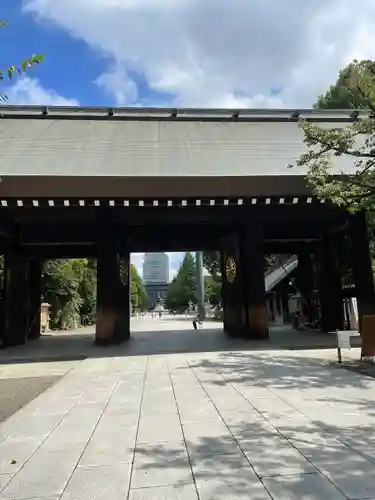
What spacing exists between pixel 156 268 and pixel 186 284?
81.1 m

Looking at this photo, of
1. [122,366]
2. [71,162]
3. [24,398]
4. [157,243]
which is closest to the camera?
[24,398]

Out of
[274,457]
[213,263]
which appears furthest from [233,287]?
[213,263]

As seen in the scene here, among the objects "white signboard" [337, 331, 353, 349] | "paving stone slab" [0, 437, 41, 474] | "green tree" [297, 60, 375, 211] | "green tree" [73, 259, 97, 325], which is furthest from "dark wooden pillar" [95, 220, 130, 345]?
"green tree" [73, 259, 97, 325]

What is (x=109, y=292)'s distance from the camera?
14273 mm

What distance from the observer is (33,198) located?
1237cm

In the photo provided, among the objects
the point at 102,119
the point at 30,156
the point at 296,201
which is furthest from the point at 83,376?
the point at 102,119

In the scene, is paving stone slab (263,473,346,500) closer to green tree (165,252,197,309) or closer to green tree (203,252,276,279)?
green tree (203,252,276,279)

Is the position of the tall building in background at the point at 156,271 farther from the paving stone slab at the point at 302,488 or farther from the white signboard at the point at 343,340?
the paving stone slab at the point at 302,488

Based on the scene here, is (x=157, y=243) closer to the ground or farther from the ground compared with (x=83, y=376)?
farther from the ground

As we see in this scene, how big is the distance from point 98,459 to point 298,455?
1923 millimetres

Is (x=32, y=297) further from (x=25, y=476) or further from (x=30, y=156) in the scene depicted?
(x=25, y=476)

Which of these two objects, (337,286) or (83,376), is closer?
(83,376)

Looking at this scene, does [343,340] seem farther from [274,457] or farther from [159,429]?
[274,457]

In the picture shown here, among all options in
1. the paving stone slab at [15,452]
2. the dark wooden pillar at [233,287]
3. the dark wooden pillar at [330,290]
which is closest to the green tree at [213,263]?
the dark wooden pillar at [233,287]
